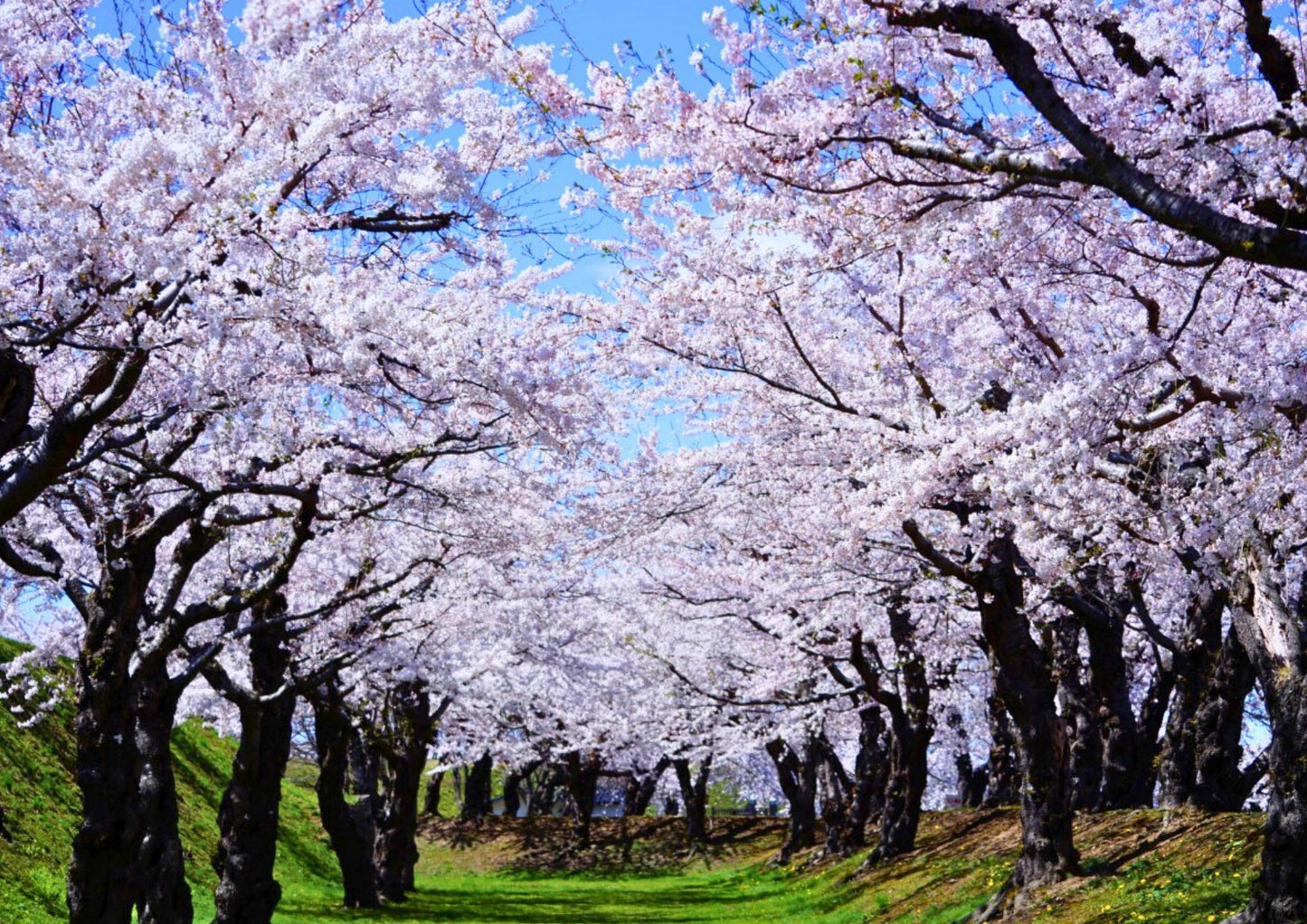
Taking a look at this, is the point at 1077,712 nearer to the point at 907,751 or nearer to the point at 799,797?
the point at 907,751

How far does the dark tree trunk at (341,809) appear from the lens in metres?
20.3

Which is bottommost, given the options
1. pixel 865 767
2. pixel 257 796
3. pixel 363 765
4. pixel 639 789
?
pixel 639 789

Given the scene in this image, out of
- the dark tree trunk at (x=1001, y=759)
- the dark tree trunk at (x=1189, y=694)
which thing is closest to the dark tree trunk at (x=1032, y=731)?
the dark tree trunk at (x=1189, y=694)

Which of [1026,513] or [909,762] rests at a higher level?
[1026,513]

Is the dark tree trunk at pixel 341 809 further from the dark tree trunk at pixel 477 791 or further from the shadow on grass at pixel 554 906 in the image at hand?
the dark tree trunk at pixel 477 791

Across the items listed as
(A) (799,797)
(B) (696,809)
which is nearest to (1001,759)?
(A) (799,797)

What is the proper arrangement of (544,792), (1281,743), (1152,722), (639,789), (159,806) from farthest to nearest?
(544,792)
(639,789)
(1152,722)
(159,806)
(1281,743)

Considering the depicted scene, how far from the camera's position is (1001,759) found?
1148 inches

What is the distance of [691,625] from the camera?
32.5 meters

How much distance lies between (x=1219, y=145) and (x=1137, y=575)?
1111 centimetres

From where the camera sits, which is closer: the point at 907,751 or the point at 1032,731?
the point at 1032,731

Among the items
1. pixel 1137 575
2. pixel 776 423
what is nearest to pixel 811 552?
pixel 776 423

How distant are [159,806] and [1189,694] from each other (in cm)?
1327

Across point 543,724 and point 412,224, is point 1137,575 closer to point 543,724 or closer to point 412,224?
point 412,224
